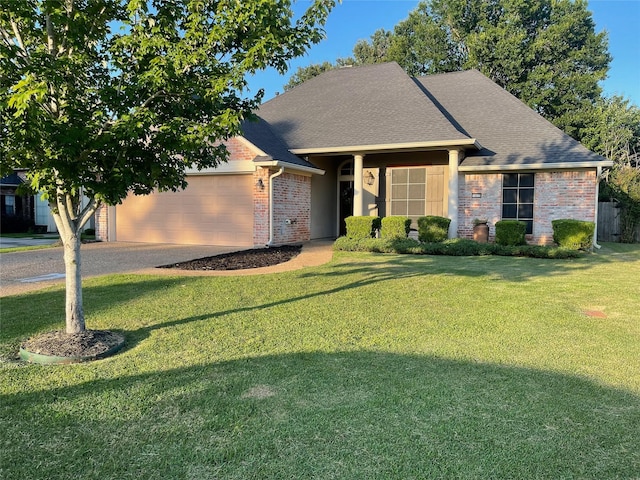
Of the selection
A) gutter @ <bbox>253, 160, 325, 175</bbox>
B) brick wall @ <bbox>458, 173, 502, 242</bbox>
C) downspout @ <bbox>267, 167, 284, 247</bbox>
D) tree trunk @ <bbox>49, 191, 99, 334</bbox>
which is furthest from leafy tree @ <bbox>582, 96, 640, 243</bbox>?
tree trunk @ <bbox>49, 191, 99, 334</bbox>

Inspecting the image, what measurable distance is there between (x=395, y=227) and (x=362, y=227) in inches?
40.1

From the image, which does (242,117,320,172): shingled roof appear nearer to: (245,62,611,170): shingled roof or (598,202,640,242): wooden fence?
(245,62,611,170): shingled roof

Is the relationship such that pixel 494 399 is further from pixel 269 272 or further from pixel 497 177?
pixel 497 177

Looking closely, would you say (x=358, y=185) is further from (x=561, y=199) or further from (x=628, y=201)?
(x=628, y=201)

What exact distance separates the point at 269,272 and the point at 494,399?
6.25m

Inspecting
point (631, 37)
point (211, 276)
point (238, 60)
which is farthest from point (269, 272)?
point (631, 37)

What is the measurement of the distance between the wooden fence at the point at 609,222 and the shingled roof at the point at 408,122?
4916 mm

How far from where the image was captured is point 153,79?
3938 millimetres

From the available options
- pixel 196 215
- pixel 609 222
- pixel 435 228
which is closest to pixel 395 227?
pixel 435 228

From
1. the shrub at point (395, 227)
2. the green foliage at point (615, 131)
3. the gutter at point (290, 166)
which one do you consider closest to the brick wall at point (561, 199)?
the shrub at point (395, 227)

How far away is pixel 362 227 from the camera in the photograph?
45.3ft

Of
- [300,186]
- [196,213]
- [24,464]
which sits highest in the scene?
[300,186]

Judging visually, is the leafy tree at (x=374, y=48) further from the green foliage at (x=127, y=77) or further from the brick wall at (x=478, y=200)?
the green foliage at (x=127, y=77)

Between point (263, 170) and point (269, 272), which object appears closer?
point (269, 272)
